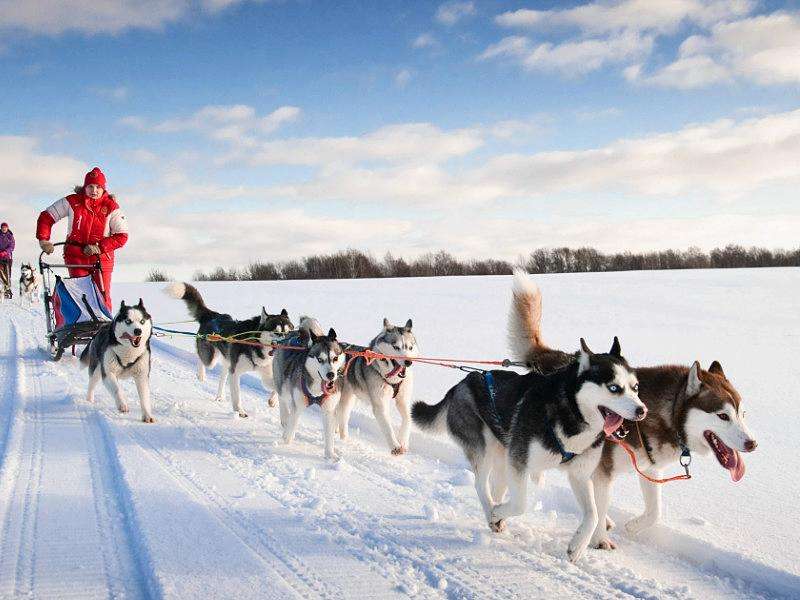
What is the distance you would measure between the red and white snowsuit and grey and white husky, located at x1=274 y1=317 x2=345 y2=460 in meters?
3.25

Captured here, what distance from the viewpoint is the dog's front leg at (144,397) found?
5242 millimetres

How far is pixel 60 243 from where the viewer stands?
695 cm

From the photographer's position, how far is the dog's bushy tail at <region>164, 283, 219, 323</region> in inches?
294

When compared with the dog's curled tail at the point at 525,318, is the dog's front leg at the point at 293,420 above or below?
below

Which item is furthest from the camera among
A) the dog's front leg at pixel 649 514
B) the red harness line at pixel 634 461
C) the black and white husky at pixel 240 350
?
the black and white husky at pixel 240 350

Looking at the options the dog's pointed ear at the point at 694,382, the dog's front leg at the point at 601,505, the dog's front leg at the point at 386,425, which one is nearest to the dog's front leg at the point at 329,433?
the dog's front leg at the point at 386,425

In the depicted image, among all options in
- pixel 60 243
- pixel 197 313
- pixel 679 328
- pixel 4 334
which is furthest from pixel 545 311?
pixel 4 334

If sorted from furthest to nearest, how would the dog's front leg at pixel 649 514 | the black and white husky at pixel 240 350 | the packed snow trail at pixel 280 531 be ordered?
the black and white husky at pixel 240 350 < the dog's front leg at pixel 649 514 < the packed snow trail at pixel 280 531

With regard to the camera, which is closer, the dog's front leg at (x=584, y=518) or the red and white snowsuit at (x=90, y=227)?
the dog's front leg at (x=584, y=518)

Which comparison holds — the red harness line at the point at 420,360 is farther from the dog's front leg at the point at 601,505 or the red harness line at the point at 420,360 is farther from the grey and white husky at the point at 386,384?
the dog's front leg at the point at 601,505

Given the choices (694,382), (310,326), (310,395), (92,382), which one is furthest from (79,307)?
(694,382)

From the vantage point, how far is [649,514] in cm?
317

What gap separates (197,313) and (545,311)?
821cm

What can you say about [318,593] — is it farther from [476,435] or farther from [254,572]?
[476,435]
